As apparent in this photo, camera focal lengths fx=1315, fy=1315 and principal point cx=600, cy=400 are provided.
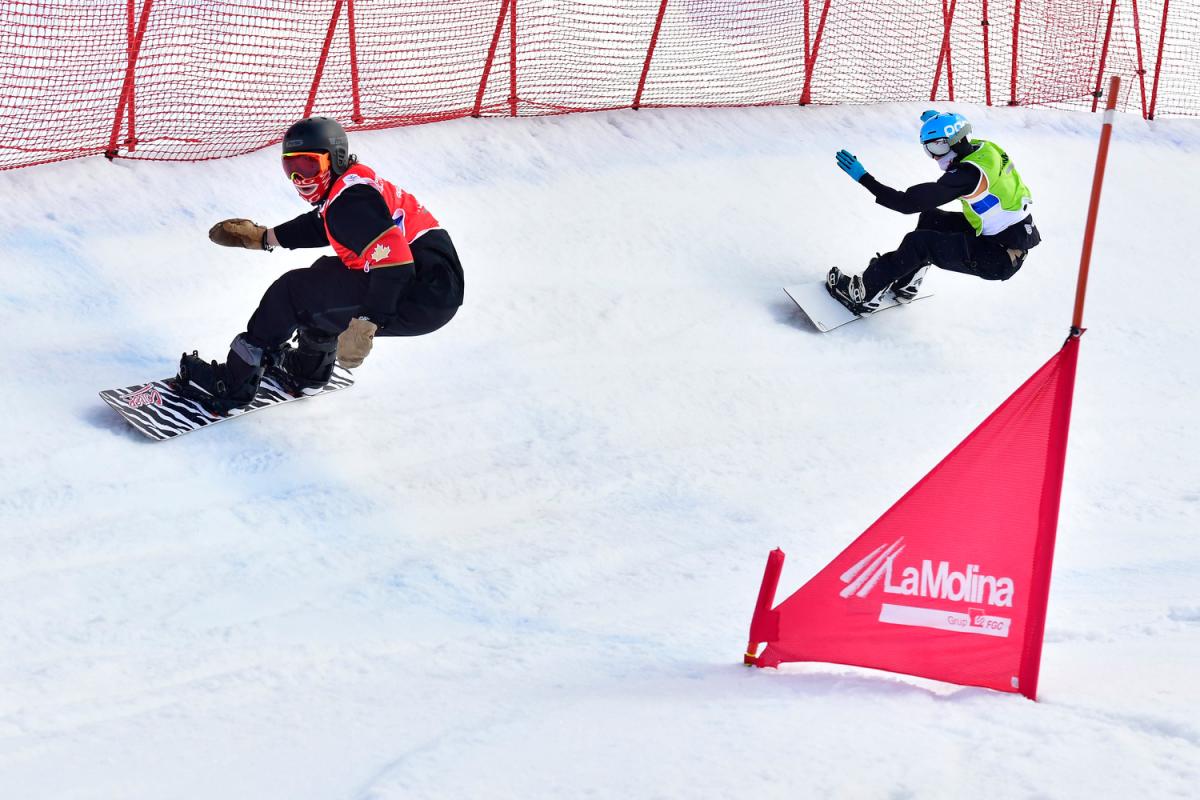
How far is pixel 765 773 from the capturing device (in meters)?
3.48

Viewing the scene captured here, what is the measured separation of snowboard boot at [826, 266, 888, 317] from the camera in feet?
27.0

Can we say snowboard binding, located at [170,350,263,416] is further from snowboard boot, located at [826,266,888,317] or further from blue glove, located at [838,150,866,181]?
snowboard boot, located at [826,266,888,317]

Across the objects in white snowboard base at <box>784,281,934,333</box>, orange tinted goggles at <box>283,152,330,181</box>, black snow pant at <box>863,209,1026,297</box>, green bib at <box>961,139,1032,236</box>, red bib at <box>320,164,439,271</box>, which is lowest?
white snowboard base at <box>784,281,934,333</box>

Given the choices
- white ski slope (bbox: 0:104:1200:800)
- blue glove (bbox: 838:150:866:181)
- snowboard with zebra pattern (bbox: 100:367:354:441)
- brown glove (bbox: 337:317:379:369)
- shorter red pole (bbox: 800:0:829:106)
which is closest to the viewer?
white ski slope (bbox: 0:104:1200:800)

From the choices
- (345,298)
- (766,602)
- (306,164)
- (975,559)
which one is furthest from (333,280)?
(975,559)

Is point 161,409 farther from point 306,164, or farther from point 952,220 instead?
point 952,220

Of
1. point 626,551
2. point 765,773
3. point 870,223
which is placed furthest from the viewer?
point 870,223

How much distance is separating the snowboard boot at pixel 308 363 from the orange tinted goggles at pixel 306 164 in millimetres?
863

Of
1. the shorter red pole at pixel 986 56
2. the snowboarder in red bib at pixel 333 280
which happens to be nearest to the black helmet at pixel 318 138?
the snowboarder in red bib at pixel 333 280

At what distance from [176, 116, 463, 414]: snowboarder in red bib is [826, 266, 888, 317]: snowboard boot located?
3.15m

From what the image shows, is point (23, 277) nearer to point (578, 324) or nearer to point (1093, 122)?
point (578, 324)

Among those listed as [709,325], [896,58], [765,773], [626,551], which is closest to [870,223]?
[709,325]

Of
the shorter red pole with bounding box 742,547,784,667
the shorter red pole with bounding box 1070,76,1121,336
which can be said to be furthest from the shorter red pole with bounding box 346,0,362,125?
the shorter red pole with bounding box 1070,76,1121,336

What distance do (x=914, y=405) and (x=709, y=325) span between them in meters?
1.31
